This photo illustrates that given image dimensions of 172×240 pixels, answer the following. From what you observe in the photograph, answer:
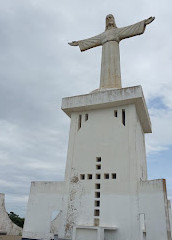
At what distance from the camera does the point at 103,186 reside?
1137cm

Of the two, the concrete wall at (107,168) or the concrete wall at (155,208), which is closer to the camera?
the concrete wall at (155,208)

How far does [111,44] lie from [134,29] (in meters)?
1.83

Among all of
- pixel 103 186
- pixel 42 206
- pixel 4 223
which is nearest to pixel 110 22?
pixel 103 186

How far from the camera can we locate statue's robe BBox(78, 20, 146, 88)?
1449 centimetres

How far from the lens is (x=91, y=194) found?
11.4 metres

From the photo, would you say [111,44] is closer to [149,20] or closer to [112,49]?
[112,49]

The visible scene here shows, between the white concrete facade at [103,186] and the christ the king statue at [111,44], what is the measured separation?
1.82m

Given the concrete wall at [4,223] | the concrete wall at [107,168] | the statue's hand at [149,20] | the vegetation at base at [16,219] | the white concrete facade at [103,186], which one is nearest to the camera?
the white concrete facade at [103,186]

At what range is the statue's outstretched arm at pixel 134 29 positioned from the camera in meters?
15.0

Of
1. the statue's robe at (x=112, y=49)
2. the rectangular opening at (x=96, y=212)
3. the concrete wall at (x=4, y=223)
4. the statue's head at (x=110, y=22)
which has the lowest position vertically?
the concrete wall at (x=4, y=223)

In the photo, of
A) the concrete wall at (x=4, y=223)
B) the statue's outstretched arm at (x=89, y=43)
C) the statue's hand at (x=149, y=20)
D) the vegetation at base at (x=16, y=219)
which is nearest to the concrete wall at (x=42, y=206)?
the concrete wall at (x=4, y=223)

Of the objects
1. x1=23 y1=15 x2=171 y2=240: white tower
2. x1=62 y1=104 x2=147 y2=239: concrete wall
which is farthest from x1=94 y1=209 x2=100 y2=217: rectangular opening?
x1=62 y1=104 x2=147 y2=239: concrete wall

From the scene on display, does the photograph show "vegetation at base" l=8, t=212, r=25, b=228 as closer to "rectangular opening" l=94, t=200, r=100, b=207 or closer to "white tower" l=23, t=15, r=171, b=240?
"white tower" l=23, t=15, r=171, b=240

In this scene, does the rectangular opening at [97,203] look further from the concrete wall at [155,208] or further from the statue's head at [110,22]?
the statue's head at [110,22]
